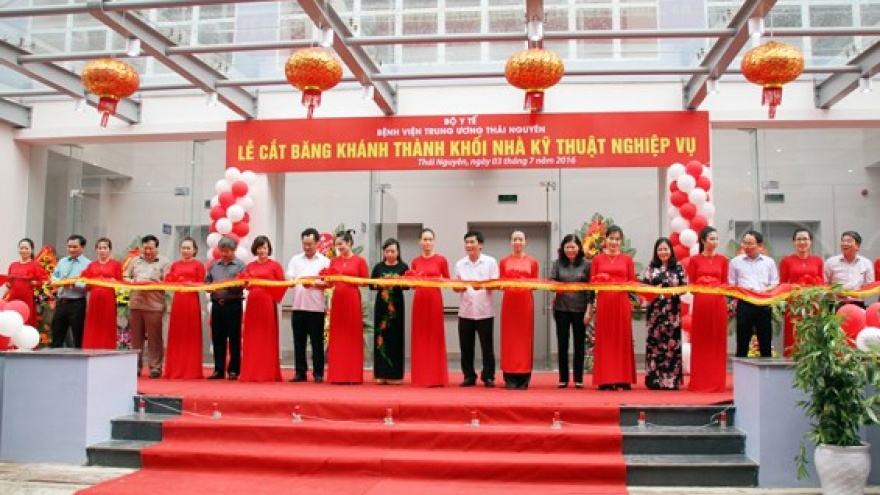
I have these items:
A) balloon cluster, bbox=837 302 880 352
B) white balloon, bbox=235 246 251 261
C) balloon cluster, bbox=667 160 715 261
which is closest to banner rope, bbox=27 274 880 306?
balloon cluster, bbox=837 302 880 352

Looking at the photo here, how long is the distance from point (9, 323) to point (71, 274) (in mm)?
2036

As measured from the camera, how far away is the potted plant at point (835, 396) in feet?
12.2

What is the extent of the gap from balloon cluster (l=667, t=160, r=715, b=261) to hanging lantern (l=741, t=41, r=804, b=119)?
2.02 m

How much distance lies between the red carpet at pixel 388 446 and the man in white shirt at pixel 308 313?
1075mm

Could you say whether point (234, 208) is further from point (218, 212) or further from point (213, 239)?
point (213, 239)

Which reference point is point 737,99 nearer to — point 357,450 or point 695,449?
point 695,449

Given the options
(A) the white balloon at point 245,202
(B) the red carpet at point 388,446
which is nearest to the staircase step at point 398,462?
(B) the red carpet at point 388,446

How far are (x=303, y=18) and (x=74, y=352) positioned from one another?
3.58 metres

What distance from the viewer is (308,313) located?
Answer: 6.22 metres

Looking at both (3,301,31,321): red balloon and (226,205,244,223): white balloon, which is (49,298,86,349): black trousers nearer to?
(3,301,31,321): red balloon

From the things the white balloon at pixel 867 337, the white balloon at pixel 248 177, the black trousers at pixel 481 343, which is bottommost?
the black trousers at pixel 481 343

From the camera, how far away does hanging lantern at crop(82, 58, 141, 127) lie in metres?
5.59

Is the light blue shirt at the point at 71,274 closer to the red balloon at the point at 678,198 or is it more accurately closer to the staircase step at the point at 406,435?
the staircase step at the point at 406,435

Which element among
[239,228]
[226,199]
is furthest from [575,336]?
[226,199]
